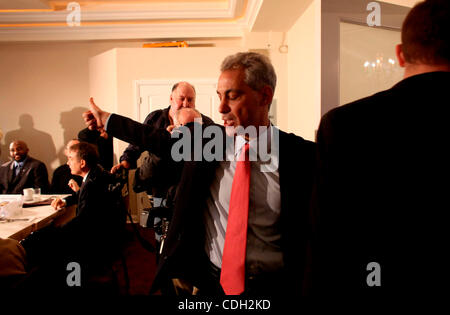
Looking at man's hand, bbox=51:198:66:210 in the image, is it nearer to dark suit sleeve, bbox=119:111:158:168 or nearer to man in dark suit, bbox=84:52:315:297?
dark suit sleeve, bbox=119:111:158:168

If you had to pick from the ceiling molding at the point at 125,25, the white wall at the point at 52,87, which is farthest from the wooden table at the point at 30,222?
the ceiling molding at the point at 125,25

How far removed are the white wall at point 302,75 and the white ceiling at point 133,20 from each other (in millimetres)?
260

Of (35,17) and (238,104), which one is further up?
(35,17)

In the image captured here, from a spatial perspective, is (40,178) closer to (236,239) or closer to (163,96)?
(163,96)

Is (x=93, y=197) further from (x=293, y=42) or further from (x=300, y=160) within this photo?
(x=293, y=42)

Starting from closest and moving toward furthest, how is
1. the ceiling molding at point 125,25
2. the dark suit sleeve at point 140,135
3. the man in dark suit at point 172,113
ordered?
the dark suit sleeve at point 140,135 → the man in dark suit at point 172,113 → the ceiling molding at point 125,25

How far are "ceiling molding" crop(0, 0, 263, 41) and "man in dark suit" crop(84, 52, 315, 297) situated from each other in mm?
3889

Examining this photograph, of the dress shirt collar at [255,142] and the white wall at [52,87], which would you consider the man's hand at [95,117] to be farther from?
the white wall at [52,87]

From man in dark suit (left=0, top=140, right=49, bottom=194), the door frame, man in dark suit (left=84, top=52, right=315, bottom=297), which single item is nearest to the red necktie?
man in dark suit (left=84, top=52, right=315, bottom=297)

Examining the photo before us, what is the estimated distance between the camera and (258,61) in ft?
3.68

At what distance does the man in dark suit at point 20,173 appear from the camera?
4.14 metres

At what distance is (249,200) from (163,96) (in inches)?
158
